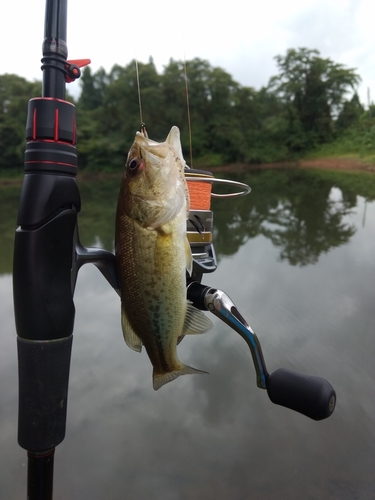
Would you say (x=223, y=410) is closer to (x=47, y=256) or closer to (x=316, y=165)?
(x=47, y=256)

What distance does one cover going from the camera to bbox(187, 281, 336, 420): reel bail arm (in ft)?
3.48

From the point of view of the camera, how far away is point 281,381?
3.72 ft

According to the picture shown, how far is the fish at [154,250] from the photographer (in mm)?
1061

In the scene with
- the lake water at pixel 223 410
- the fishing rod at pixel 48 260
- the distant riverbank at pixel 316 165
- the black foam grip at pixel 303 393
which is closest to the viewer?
the fishing rod at pixel 48 260

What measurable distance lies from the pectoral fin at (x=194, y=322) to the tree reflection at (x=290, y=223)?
382 cm

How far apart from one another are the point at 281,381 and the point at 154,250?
20.0 inches

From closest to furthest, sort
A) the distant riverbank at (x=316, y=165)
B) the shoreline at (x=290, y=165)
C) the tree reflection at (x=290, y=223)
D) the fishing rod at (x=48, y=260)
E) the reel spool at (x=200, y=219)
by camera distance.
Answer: the fishing rod at (x=48, y=260)
the reel spool at (x=200, y=219)
the tree reflection at (x=290, y=223)
the shoreline at (x=290, y=165)
the distant riverbank at (x=316, y=165)

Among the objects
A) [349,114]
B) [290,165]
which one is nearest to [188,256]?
[290,165]

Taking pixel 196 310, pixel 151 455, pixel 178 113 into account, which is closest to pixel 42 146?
pixel 196 310

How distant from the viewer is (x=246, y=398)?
241 cm

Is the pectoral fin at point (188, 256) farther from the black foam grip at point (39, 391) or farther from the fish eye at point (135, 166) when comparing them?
the black foam grip at point (39, 391)

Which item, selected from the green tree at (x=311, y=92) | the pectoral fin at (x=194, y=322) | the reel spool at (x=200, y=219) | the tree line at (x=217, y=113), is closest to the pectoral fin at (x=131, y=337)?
the pectoral fin at (x=194, y=322)

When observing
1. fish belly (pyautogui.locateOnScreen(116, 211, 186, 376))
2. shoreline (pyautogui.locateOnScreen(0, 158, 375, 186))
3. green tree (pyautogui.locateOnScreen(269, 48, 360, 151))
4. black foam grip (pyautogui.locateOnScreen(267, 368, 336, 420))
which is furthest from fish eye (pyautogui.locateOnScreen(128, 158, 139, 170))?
green tree (pyautogui.locateOnScreen(269, 48, 360, 151))

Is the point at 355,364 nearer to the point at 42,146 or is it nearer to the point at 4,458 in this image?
the point at 4,458
